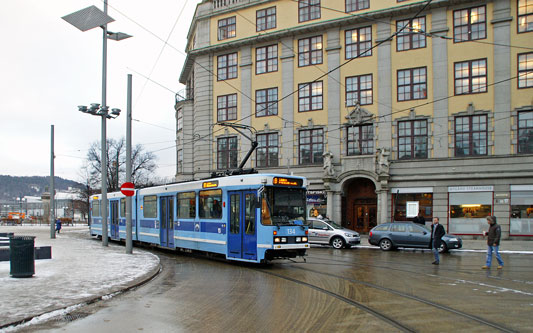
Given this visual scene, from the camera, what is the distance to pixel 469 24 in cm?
3056

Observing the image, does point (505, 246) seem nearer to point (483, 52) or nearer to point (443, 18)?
point (483, 52)

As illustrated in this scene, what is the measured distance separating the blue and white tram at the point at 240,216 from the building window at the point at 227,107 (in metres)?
18.2

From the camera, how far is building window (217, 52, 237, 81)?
3831 cm

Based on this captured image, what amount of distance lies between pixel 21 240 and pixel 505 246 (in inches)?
931

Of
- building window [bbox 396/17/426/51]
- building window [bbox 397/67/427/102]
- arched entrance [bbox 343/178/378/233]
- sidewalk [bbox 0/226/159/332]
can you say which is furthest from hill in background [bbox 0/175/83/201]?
sidewalk [bbox 0/226/159/332]

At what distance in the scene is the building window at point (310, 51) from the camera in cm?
3497

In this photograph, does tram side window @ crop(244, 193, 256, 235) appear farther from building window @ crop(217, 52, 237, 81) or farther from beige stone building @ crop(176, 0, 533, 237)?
building window @ crop(217, 52, 237, 81)

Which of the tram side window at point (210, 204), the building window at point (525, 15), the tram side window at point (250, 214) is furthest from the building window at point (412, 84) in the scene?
the tram side window at point (250, 214)

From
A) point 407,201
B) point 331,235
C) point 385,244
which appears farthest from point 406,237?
point 407,201

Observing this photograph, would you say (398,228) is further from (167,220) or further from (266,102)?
(266,102)

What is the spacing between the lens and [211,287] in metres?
11.3

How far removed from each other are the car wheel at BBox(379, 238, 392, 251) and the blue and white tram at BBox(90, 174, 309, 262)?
9.26m

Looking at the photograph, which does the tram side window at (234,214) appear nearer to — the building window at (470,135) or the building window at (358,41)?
the building window at (470,135)

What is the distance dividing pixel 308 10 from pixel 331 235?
18968mm
